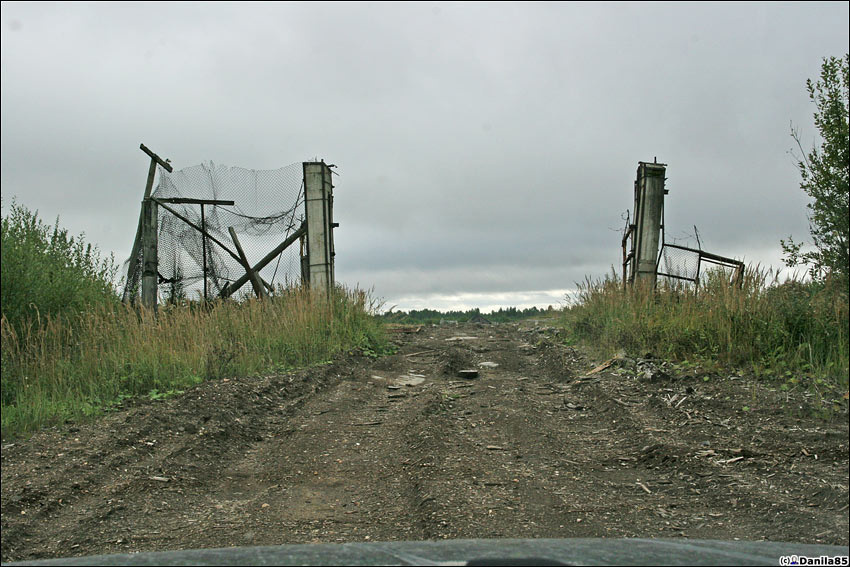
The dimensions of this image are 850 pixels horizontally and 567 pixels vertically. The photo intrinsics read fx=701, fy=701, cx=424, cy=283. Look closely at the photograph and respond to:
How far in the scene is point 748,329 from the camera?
7.65 m

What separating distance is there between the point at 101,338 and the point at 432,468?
5.08 meters

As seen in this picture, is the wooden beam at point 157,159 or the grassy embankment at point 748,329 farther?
the wooden beam at point 157,159

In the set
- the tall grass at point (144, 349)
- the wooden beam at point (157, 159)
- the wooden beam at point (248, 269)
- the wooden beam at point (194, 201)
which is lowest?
the tall grass at point (144, 349)

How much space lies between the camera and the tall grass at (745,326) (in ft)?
22.3

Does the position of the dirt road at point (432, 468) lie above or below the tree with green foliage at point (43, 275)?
below

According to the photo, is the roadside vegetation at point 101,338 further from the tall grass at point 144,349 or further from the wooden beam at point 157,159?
the wooden beam at point 157,159

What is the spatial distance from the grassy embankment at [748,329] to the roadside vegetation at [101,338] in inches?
172

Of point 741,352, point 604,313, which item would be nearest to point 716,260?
point 604,313

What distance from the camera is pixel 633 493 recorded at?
4.71 m

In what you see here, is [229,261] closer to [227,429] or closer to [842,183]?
[227,429]

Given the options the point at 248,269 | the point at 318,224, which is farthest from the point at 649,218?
the point at 248,269

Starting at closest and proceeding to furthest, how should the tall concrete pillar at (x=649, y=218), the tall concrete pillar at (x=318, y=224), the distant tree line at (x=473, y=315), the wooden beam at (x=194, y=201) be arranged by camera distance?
the tall concrete pillar at (x=649, y=218), the wooden beam at (x=194, y=201), the tall concrete pillar at (x=318, y=224), the distant tree line at (x=473, y=315)

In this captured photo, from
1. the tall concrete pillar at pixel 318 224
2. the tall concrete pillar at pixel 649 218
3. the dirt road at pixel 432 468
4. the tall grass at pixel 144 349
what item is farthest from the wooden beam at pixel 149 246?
the tall concrete pillar at pixel 649 218

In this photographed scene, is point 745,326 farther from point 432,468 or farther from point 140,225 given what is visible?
point 140,225
